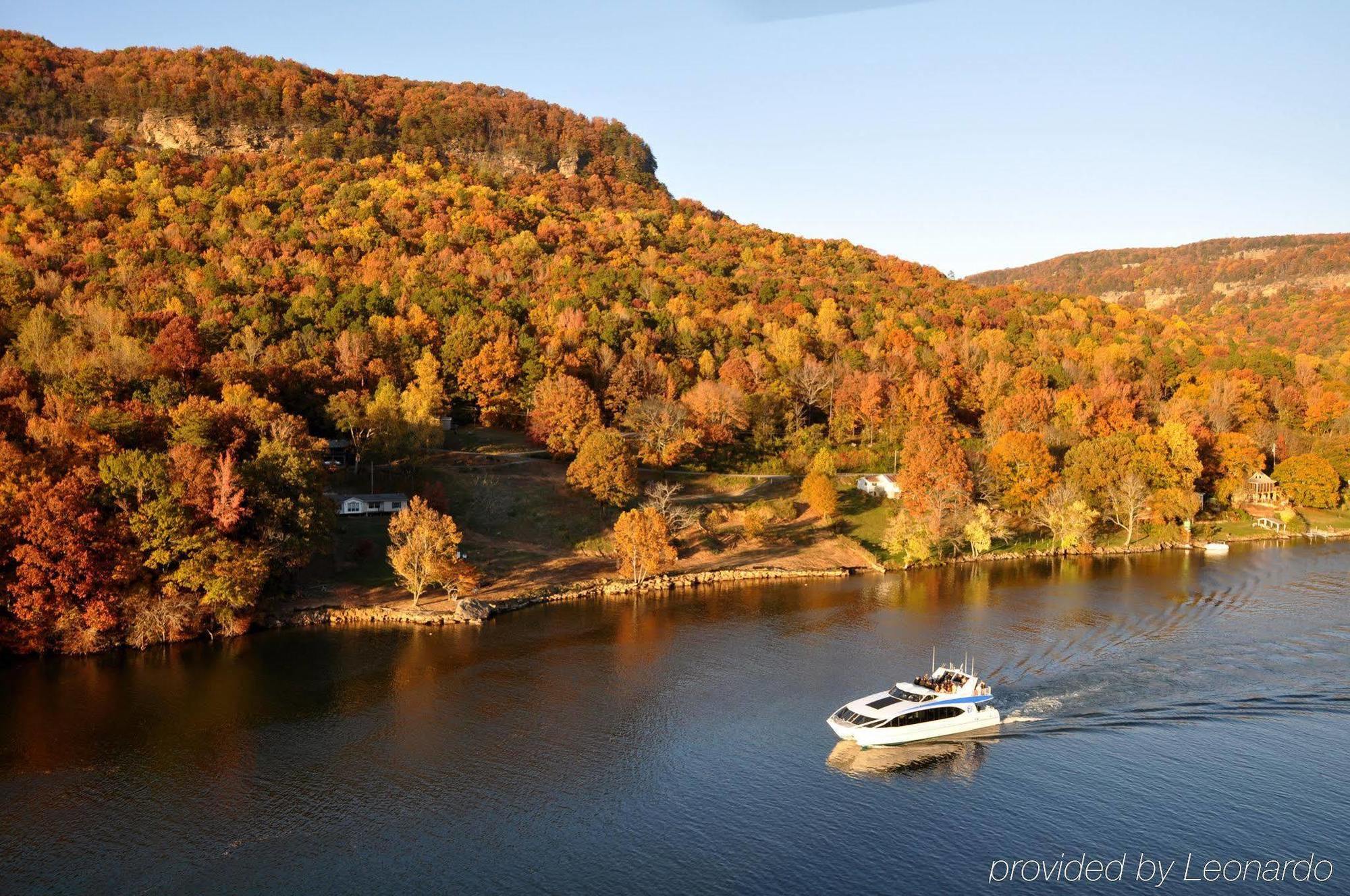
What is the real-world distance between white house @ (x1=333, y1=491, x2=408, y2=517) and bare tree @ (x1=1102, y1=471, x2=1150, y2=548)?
54.4 metres

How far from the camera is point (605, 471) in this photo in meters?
65.2

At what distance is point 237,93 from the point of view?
13112 centimetres

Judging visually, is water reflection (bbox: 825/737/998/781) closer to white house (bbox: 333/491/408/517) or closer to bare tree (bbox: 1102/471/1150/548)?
white house (bbox: 333/491/408/517)

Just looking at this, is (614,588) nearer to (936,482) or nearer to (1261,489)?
(936,482)

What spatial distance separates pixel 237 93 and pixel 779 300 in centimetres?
8228

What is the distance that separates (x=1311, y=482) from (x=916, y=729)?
6711 cm

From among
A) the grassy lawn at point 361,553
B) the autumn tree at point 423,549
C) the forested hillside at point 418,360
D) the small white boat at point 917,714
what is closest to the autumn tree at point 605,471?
the forested hillside at point 418,360

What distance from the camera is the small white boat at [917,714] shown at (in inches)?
1358

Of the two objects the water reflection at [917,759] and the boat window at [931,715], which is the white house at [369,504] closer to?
the water reflection at [917,759]

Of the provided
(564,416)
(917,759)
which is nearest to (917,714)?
(917,759)

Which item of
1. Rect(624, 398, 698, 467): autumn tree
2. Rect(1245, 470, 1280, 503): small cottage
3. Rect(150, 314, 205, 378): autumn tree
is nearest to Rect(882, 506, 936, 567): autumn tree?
Rect(624, 398, 698, 467): autumn tree

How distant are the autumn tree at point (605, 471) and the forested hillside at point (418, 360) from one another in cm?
726

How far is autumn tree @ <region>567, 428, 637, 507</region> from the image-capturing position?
65125mm

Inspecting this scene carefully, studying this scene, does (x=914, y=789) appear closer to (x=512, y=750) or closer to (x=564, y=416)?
(x=512, y=750)
